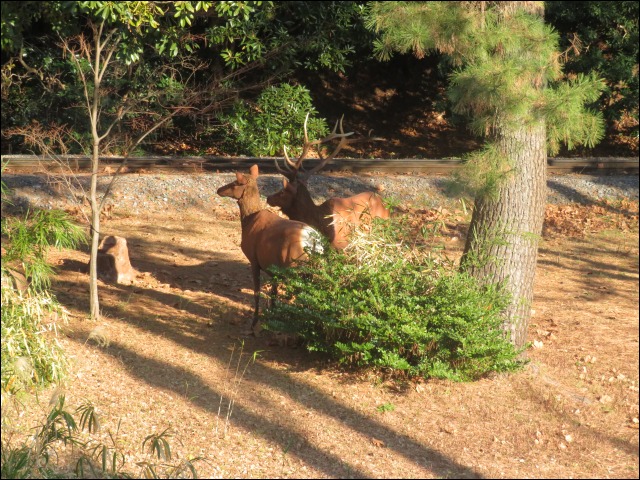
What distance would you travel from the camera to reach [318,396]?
25.0 feet

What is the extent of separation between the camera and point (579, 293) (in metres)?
11.3

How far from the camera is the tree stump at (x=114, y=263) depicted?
10.6 metres

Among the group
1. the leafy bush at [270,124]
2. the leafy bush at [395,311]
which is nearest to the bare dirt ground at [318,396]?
the leafy bush at [395,311]

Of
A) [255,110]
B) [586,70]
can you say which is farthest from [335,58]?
[586,70]

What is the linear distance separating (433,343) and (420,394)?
18.7 inches

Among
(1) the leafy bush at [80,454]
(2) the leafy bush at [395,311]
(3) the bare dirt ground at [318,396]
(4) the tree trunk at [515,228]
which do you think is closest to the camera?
(1) the leafy bush at [80,454]

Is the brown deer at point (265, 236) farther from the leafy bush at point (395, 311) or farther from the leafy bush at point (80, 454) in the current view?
the leafy bush at point (80, 454)

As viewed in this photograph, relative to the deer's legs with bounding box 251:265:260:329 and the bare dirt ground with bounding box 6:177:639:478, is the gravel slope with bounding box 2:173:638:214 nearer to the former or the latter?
the bare dirt ground with bounding box 6:177:639:478

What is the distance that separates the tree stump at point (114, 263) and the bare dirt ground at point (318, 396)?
0.21 m

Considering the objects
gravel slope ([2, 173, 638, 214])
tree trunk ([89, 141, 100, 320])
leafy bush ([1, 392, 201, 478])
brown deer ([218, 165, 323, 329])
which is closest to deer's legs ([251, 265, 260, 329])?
brown deer ([218, 165, 323, 329])

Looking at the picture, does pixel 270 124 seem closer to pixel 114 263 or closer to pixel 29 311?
pixel 114 263

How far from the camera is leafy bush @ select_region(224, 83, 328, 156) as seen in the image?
20344 millimetres

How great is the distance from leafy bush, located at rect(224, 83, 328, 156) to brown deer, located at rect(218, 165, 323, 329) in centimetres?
1058

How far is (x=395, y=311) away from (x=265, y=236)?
77.2 inches
